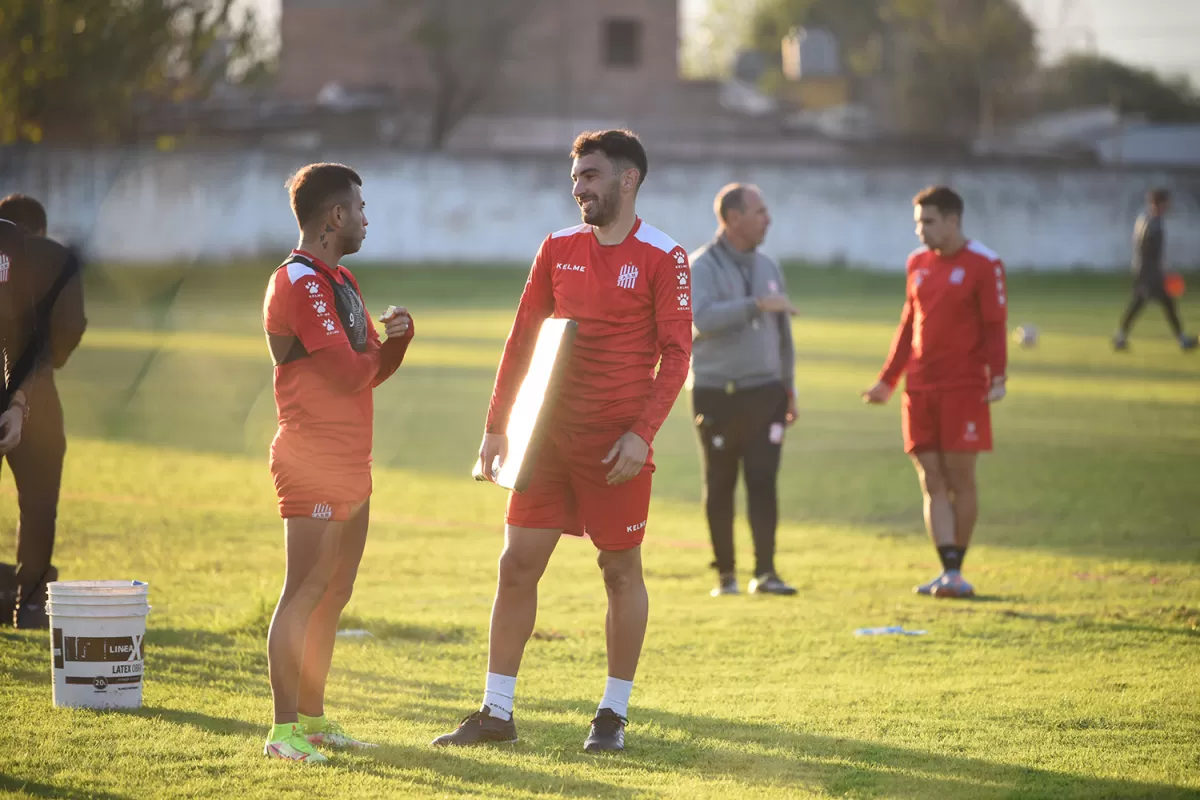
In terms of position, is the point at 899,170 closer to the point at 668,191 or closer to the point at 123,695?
the point at 668,191

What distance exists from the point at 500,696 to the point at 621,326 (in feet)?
4.98

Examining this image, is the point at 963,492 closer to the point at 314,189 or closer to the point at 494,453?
the point at 494,453

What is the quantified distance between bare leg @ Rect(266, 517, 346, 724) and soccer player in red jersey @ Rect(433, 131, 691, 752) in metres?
0.66

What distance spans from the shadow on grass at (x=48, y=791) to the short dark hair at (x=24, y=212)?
3.83m

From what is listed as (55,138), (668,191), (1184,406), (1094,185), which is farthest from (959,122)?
(1184,406)

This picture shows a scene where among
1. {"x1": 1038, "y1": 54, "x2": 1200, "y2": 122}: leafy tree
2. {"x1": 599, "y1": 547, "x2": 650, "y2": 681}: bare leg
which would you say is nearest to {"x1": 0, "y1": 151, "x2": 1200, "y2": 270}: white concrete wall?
{"x1": 1038, "y1": 54, "x2": 1200, "y2": 122}: leafy tree

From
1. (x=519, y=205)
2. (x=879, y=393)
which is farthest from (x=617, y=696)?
(x=519, y=205)

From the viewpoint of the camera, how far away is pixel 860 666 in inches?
300

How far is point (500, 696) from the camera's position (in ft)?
19.7

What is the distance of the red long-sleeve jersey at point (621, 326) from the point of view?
5.92 m

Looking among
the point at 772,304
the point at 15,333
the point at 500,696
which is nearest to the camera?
the point at 500,696

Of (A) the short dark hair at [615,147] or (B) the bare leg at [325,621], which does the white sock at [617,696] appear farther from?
(A) the short dark hair at [615,147]

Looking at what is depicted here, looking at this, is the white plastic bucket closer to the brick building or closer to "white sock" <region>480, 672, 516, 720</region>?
"white sock" <region>480, 672, 516, 720</region>

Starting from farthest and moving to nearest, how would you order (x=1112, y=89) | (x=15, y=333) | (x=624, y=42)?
(x=1112, y=89)
(x=624, y=42)
(x=15, y=333)
